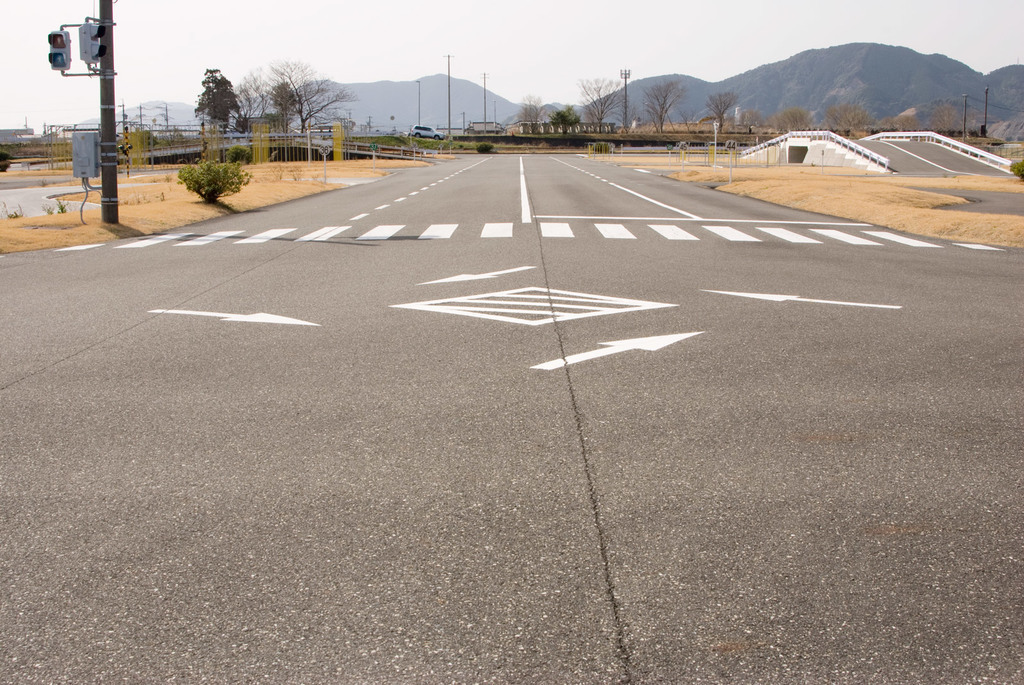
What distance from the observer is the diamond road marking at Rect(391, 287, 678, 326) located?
9.02 meters

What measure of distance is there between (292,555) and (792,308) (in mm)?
7058

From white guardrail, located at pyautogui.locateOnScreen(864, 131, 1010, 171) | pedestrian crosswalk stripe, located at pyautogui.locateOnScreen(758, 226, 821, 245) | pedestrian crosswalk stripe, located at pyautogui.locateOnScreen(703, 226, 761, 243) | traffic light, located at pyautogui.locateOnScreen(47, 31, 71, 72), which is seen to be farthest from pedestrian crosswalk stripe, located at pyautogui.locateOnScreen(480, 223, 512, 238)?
white guardrail, located at pyautogui.locateOnScreen(864, 131, 1010, 171)

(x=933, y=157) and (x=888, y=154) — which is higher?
(x=888, y=154)

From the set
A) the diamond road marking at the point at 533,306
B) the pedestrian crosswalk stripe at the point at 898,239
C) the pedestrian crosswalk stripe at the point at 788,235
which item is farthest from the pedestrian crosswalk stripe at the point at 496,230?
the pedestrian crosswalk stripe at the point at 898,239

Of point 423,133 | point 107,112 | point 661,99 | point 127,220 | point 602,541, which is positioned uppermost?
point 661,99

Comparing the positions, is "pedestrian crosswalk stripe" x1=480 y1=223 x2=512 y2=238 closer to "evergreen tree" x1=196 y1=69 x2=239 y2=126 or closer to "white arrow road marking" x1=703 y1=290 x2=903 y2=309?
"white arrow road marking" x1=703 y1=290 x2=903 y2=309

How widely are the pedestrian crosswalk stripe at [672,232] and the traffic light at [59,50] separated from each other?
1186 cm

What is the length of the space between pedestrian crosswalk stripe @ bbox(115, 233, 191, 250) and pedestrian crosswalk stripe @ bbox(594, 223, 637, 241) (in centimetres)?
787

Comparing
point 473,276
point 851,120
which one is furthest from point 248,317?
point 851,120

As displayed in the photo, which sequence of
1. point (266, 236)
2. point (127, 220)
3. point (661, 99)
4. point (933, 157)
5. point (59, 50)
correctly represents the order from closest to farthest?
point (266, 236) → point (59, 50) → point (127, 220) → point (933, 157) → point (661, 99)

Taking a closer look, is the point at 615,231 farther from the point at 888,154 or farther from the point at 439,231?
the point at 888,154

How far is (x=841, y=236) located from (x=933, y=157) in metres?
51.5

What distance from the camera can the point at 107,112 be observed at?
59.4 feet

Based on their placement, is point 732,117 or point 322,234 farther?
point 732,117
